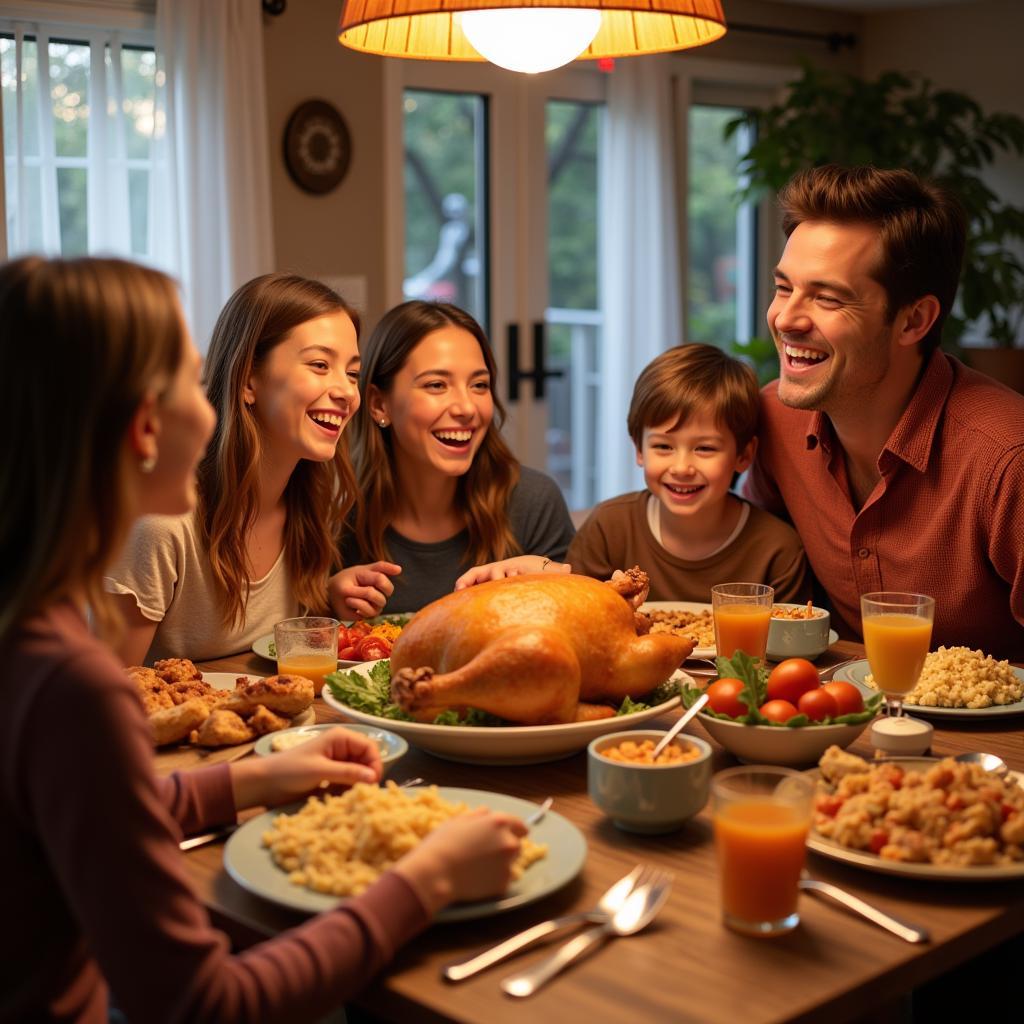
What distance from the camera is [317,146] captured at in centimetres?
481

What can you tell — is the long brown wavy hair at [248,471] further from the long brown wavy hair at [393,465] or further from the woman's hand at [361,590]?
the long brown wavy hair at [393,465]

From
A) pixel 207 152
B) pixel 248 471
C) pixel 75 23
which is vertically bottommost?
pixel 248 471

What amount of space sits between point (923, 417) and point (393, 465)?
3.52 feet

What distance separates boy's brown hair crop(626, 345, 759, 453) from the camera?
2.61 meters

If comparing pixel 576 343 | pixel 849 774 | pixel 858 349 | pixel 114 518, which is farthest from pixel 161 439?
pixel 576 343

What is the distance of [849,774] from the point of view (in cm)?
140

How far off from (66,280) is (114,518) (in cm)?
20

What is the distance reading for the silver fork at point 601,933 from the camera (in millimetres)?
1076

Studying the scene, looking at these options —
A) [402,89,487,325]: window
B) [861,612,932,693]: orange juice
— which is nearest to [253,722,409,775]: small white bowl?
[861,612,932,693]: orange juice

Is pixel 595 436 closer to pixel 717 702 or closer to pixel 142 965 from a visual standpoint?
pixel 717 702

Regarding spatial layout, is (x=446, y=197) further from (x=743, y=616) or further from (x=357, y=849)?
(x=357, y=849)

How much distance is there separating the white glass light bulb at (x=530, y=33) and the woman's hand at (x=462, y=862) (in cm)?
105

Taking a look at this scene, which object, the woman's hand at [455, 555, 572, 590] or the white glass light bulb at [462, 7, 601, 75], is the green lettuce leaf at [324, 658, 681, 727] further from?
the white glass light bulb at [462, 7, 601, 75]

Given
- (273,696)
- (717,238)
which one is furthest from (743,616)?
(717,238)
